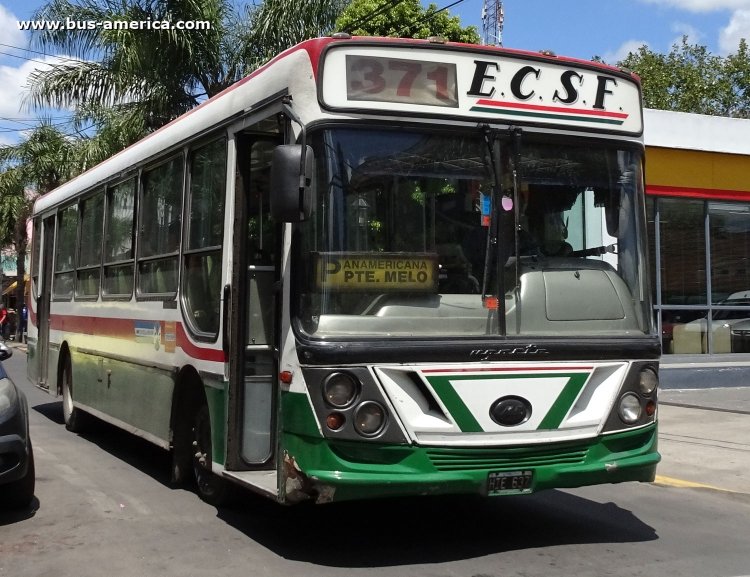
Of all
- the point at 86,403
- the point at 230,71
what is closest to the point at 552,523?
the point at 86,403

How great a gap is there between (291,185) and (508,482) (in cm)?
222

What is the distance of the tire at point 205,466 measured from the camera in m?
7.25

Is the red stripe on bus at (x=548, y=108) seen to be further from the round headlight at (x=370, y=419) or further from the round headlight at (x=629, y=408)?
the round headlight at (x=370, y=419)

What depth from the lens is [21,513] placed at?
7.40 m

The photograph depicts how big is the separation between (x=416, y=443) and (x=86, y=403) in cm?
633

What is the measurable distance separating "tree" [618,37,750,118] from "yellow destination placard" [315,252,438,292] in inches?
1503

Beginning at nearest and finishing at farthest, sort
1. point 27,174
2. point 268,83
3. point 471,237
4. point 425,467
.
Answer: point 425,467, point 471,237, point 268,83, point 27,174

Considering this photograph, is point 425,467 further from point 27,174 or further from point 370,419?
point 27,174

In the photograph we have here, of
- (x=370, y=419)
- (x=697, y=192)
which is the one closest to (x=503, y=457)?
(x=370, y=419)

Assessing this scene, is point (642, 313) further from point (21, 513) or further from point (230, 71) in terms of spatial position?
point (230, 71)

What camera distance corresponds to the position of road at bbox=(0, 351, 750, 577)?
5887 mm

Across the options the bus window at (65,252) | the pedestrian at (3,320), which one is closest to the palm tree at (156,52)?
the bus window at (65,252)

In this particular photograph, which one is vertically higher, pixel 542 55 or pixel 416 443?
pixel 542 55

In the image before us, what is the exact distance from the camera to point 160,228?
27.9ft
